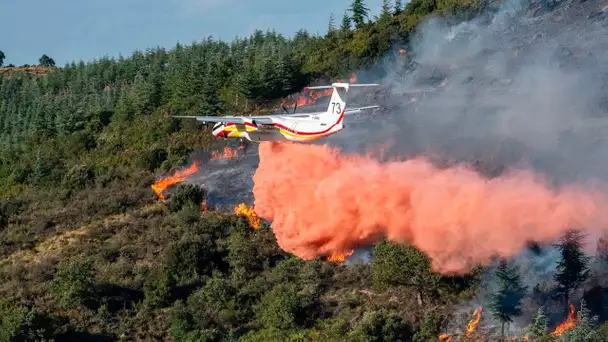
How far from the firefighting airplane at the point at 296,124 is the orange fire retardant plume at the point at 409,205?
1.88 meters

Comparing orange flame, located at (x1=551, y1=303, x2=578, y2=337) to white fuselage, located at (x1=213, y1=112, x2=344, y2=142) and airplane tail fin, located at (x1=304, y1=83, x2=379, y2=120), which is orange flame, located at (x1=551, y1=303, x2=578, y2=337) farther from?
airplane tail fin, located at (x1=304, y1=83, x2=379, y2=120)

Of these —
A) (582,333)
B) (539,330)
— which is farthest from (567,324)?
(582,333)

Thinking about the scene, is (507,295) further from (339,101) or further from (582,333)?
(339,101)

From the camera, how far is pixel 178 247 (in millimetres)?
66312

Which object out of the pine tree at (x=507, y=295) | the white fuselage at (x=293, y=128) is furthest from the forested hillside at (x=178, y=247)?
the white fuselage at (x=293, y=128)

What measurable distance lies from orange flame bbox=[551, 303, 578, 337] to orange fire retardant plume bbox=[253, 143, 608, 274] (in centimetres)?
983

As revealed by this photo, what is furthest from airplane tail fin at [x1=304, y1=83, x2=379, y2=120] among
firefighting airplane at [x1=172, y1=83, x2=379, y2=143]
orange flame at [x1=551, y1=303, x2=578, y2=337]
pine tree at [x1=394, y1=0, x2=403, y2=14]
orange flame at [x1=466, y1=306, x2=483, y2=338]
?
pine tree at [x1=394, y1=0, x2=403, y2=14]

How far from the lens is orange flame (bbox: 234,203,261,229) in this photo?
69.8 metres

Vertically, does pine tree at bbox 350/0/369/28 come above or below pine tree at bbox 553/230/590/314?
above

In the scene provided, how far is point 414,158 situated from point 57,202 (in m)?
46.2

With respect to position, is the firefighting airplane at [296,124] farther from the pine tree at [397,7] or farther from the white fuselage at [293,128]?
the pine tree at [397,7]

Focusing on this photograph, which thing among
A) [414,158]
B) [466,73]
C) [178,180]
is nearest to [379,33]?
[466,73]

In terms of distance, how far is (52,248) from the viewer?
7219 centimetres

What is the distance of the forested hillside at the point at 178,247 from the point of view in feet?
188
